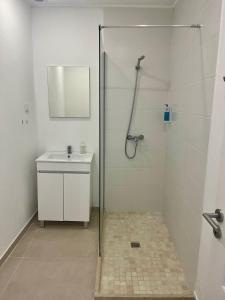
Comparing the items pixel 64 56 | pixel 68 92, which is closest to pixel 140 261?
pixel 68 92

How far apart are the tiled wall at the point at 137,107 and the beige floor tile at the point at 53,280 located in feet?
3.43

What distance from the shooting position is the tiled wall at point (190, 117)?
1.47 meters

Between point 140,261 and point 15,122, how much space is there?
186cm

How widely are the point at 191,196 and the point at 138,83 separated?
154 cm

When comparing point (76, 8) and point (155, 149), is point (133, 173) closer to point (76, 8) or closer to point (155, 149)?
point (155, 149)

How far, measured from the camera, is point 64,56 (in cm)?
268

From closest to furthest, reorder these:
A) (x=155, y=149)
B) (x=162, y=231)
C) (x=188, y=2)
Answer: (x=188, y=2), (x=162, y=231), (x=155, y=149)

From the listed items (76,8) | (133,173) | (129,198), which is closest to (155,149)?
(133,173)

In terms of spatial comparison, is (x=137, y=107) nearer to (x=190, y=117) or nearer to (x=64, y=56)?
(x=190, y=117)

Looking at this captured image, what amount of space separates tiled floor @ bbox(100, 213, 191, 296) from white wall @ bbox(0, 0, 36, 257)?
990mm

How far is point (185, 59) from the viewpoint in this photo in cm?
200

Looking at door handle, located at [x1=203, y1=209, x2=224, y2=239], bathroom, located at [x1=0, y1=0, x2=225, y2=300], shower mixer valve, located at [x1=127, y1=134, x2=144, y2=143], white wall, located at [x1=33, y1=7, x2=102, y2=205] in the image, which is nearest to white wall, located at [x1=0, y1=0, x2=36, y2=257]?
bathroom, located at [x1=0, y1=0, x2=225, y2=300]

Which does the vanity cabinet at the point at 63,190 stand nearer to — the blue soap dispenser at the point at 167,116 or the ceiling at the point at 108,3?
the blue soap dispenser at the point at 167,116

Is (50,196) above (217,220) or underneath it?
underneath
